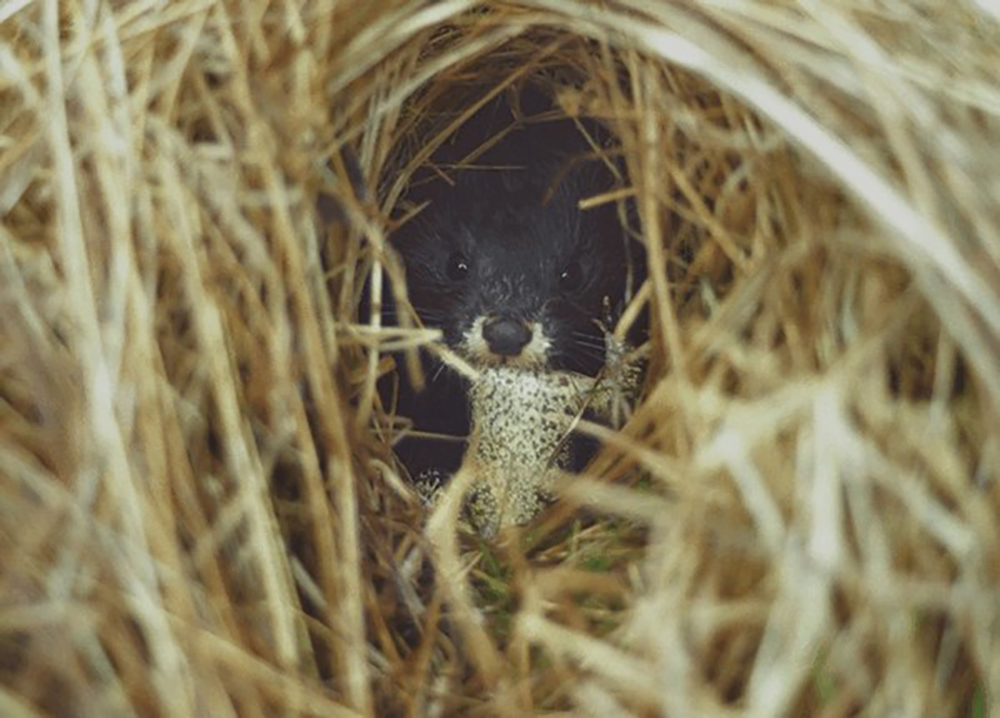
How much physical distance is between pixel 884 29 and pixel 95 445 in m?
0.62

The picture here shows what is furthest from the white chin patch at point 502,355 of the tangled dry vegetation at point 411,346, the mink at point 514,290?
the tangled dry vegetation at point 411,346

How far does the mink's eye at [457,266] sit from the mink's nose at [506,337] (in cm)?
13

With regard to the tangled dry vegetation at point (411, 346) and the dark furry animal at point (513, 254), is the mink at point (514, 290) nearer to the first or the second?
the dark furry animal at point (513, 254)

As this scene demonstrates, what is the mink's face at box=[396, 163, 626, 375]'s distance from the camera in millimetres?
1584

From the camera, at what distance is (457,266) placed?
1641 millimetres

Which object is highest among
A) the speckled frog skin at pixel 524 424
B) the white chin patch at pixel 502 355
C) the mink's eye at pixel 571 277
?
the mink's eye at pixel 571 277

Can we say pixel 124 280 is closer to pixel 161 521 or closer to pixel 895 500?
pixel 161 521

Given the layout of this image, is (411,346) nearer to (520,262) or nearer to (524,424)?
(524,424)

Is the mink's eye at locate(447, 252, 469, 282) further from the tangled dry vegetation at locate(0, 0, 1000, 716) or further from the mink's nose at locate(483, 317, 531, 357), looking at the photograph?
the tangled dry vegetation at locate(0, 0, 1000, 716)

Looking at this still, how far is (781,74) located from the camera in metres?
0.88

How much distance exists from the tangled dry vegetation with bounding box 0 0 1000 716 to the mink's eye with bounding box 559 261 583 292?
20.4 inches

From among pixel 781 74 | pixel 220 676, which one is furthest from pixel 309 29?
pixel 220 676

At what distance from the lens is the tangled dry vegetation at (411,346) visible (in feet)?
2.44

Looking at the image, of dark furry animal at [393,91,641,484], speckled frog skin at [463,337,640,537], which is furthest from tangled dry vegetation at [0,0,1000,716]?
dark furry animal at [393,91,641,484]
